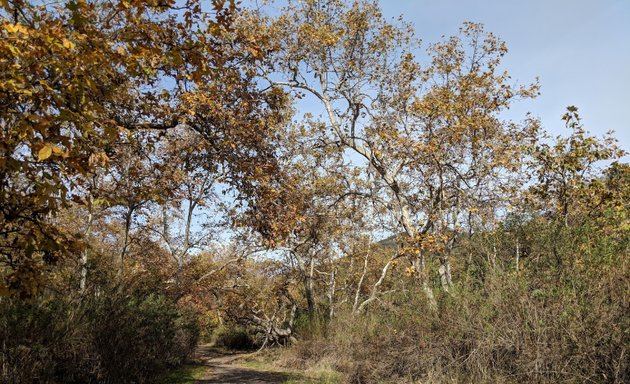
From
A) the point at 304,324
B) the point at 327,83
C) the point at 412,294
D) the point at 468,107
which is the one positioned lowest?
the point at 304,324

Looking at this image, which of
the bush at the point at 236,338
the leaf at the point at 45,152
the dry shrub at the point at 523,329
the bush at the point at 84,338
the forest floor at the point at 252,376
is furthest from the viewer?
the bush at the point at 236,338

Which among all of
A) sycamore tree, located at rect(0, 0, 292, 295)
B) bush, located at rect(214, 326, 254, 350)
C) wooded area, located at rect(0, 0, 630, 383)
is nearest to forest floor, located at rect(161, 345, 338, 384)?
wooded area, located at rect(0, 0, 630, 383)

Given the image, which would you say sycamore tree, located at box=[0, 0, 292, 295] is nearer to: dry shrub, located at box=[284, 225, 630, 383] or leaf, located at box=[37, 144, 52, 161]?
leaf, located at box=[37, 144, 52, 161]

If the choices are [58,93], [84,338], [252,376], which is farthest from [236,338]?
[58,93]

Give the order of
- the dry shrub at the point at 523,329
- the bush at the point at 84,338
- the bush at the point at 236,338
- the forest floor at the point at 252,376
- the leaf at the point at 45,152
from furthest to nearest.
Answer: the bush at the point at 236,338 < the forest floor at the point at 252,376 < the dry shrub at the point at 523,329 < the bush at the point at 84,338 < the leaf at the point at 45,152

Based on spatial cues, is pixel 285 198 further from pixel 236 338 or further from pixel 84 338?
pixel 236 338

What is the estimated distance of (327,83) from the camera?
47.4 ft

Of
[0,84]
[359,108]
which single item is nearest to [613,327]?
[0,84]

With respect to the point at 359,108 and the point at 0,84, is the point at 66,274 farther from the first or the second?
the point at 359,108

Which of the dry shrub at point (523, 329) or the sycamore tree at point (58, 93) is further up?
the sycamore tree at point (58, 93)

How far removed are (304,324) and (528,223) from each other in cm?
1262

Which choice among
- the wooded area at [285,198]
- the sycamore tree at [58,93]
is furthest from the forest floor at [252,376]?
the sycamore tree at [58,93]

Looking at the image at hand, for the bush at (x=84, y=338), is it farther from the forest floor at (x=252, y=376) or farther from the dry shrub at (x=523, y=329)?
the dry shrub at (x=523, y=329)

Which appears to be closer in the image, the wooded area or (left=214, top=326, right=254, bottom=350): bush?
the wooded area
